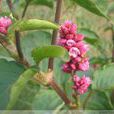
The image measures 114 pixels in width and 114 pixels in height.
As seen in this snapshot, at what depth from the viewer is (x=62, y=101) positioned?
1.09m

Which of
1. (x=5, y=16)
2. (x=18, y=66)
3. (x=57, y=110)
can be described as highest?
(x=5, y=16)

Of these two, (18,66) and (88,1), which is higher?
(88,1)

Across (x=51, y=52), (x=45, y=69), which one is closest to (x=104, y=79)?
(x=45, y=69)

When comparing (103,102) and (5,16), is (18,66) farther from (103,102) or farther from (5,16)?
(103,102)

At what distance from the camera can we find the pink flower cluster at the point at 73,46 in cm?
94

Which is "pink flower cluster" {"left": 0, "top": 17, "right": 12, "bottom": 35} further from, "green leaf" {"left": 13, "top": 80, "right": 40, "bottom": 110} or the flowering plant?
"green leaf" {"left": 13, "top": 80, "right": 40, "bottom": 110}

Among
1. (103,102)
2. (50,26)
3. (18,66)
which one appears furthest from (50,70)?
(103,102)

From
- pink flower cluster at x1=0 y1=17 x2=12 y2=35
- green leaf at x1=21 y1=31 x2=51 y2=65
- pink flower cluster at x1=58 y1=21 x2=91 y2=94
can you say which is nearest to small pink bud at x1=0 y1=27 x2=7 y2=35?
pink flower cluster at x1=0 y1=17 x2=12 y2=35

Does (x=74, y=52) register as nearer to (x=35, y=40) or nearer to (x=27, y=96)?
(x=27, y=96)

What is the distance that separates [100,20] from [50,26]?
3885mm

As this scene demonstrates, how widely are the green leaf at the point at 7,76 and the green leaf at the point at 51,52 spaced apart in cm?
6

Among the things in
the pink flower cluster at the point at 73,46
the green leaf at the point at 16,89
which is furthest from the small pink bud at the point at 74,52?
the green leaf at the point at 16,89

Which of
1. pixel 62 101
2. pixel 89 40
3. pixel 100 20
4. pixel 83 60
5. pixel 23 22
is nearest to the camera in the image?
pixel 23 22

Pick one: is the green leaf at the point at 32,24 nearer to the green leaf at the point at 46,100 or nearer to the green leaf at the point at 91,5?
the green leaf at the point at 91,5
